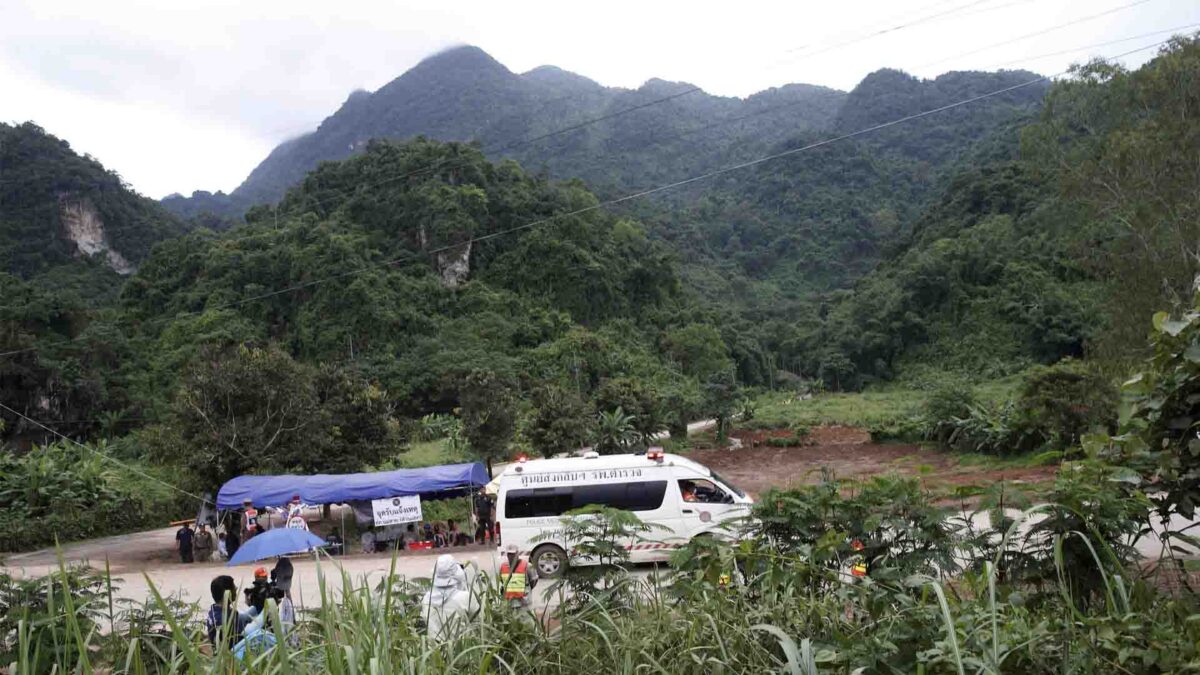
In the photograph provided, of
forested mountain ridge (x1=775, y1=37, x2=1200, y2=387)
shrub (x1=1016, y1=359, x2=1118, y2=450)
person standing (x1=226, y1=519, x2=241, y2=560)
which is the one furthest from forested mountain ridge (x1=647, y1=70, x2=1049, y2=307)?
person standing (x1=226, y1=519, x2=241, y2=560)

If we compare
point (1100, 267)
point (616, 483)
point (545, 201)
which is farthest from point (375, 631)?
point (545, 201)

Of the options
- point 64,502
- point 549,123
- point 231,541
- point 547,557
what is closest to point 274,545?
point 547,557

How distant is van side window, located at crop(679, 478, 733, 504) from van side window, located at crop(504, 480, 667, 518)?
33 centimetres

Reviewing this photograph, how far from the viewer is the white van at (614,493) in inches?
447

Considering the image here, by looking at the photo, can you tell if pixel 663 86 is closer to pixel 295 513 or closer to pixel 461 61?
pixel 461 61

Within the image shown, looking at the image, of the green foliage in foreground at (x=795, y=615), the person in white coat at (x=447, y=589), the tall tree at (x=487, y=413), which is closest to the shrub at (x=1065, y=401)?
the tall tree at (x=487, y=413)

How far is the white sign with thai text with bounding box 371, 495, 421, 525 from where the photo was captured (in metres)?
14.3

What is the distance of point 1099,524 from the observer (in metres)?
4.07

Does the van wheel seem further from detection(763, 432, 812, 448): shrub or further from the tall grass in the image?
detection(763, 432, 812, 448): shrub

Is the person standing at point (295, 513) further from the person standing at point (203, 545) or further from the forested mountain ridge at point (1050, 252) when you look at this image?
the forested mountain ridge at point (1050, 252)

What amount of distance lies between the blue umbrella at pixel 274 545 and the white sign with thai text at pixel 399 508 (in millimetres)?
4790

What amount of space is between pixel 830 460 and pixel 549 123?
4788 inches

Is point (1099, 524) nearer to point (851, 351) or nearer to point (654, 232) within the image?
point (851, 351)

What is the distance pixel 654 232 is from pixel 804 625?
87.7 meters
